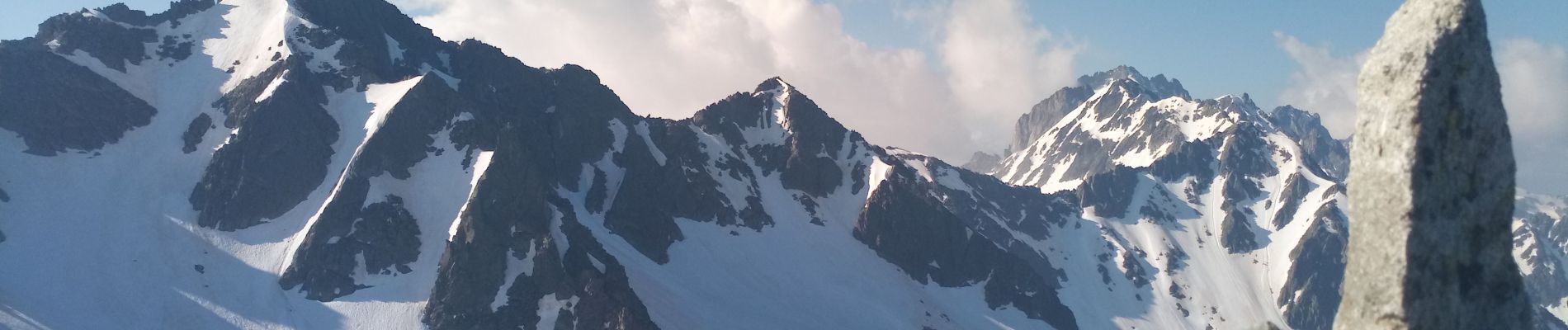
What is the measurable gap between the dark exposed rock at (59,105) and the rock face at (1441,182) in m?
203

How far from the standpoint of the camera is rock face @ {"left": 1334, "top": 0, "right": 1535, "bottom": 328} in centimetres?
1306

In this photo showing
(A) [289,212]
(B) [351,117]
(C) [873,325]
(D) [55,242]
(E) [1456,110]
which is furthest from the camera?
(C) [873,325]

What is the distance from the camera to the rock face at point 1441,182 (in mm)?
13062

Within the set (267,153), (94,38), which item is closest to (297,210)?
(267,153)

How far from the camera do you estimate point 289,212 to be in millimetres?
164250

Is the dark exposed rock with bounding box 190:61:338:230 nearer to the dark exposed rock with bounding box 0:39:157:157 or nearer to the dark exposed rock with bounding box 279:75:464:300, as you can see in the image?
the dark exposed rock with bounding box 279:75:464:300

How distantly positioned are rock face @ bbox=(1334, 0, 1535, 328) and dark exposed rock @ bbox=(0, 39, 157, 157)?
202633 mm

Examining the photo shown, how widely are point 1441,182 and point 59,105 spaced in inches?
8241

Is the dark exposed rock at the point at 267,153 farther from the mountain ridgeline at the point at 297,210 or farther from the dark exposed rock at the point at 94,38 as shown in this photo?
the dark exposed rock at the point at 94,38

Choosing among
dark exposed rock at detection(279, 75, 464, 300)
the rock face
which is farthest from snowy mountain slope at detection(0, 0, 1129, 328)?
the rock face

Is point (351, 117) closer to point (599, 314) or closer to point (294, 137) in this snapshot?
point (294, 137)

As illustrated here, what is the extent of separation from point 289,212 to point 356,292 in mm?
26523

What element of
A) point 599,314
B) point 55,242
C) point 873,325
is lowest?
point 55,242

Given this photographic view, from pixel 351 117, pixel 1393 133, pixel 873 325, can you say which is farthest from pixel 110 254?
pixel 1393 133
